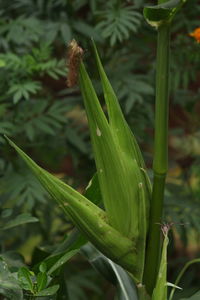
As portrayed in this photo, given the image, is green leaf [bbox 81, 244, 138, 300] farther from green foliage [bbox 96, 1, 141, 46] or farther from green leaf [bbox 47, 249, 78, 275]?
green foliage [bbox 96, 1, 141, 46]

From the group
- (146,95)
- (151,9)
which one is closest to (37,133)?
(146,95)

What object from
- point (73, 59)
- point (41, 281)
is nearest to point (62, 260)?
point (41, 281)

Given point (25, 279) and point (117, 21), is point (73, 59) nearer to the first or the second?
point (25, 279)

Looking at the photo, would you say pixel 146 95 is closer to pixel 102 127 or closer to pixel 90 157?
pixel 90 157

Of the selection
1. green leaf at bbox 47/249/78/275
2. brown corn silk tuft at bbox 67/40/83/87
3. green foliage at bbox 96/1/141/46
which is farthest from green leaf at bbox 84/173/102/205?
green foliage at bbox 96/1/141/46

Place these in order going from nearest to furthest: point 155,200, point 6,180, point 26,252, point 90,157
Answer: point 155,200, point 6,180, point 90,157, point 26,252

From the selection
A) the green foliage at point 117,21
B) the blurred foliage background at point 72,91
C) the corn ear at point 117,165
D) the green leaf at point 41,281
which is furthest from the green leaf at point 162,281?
the green foliage at point 117,21

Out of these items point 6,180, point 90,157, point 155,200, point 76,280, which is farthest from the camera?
point 76,280
